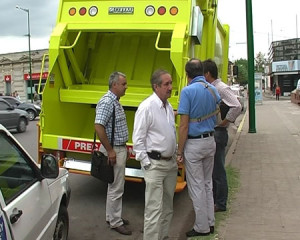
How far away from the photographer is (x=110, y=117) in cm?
496

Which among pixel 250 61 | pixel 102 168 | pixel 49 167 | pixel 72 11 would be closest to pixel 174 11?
pixel 72 11

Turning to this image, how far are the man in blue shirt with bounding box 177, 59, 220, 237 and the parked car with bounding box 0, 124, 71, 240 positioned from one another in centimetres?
140

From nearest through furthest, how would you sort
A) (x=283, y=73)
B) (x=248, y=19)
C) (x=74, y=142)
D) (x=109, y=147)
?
(x=109, y=147) < (x=74, y=142) < (x=248, y=19) < (x=283, y=73)

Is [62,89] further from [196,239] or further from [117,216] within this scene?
[196,239]

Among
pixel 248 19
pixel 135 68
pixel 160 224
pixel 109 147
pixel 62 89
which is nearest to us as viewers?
pixel 160 224

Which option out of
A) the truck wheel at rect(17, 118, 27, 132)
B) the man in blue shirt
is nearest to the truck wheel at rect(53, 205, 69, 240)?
the man in blue shirt

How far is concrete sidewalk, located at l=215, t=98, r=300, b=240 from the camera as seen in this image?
16.1 ft

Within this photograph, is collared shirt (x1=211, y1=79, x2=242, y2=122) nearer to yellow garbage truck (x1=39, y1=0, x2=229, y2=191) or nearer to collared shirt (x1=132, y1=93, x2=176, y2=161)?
yellow garbage truck (x1=39, y1=0, x2=229, y2=191)

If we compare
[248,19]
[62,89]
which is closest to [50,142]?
[62,89]

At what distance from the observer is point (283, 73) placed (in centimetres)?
5459

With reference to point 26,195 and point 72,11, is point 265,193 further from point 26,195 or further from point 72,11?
point 26,195

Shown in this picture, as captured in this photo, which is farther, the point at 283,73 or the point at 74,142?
the point at 283,73

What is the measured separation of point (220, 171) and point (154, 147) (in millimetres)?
1581

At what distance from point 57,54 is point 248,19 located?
8.93 metres
